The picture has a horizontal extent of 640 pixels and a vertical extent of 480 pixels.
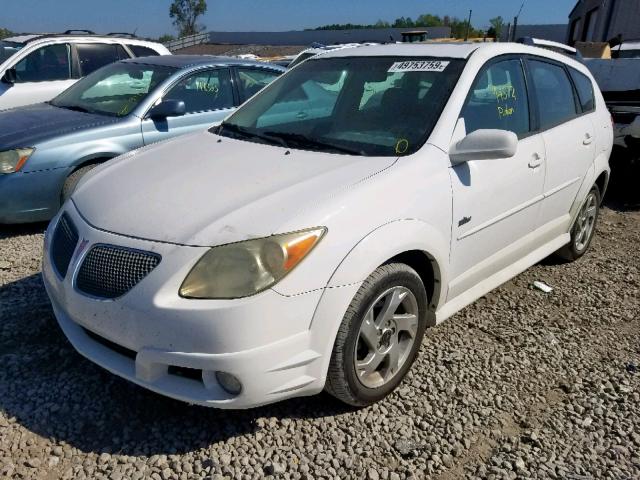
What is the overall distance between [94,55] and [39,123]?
11.4ft

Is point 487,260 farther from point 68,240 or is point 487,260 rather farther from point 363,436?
point 68,240

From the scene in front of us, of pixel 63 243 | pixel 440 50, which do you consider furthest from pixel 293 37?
pixel 63 243

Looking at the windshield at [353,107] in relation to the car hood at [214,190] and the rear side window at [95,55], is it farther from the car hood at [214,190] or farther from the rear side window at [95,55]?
the rear side window at [95,55]

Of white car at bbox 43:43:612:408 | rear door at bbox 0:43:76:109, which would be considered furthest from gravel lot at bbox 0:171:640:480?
rear door at bbox 0:43:76:109

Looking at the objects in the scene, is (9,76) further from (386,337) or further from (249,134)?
(386,337)

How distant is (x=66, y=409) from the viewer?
262 centimetres

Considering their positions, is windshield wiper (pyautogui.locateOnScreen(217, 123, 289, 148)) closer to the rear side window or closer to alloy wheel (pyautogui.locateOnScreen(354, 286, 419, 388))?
alloy wheel (pyautogui.locateOnScreen(354, 286, 419, 388))

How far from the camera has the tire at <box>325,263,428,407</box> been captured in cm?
239

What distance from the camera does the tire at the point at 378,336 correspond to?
7.84ft

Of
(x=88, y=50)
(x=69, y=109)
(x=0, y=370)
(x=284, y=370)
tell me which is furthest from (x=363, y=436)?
(x=88, y=50)

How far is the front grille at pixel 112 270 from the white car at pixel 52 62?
6.06 metres

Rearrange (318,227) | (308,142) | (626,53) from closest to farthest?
(318,227) → (308,142) → (626,53)

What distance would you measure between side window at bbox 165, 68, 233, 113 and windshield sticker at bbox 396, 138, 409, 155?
3.35m

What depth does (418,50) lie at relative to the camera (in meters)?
3.41
